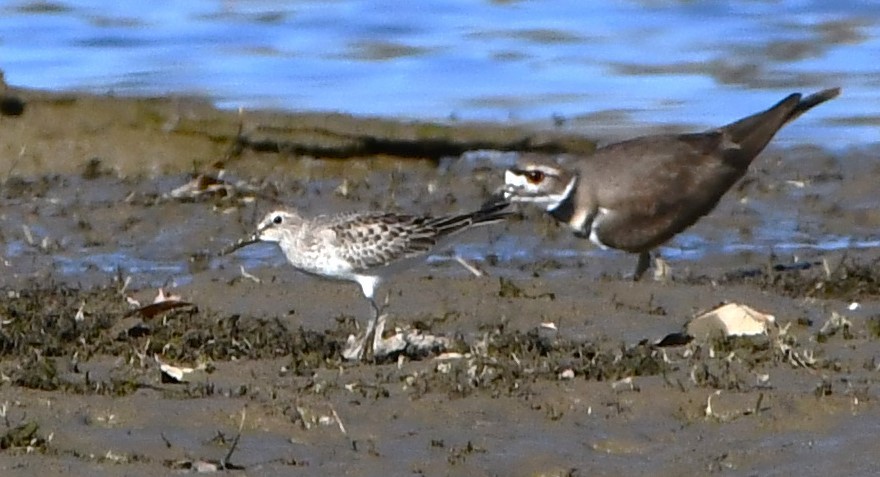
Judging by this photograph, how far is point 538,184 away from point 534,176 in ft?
0.16

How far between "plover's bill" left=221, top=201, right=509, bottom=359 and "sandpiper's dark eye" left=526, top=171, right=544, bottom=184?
1.17 metres

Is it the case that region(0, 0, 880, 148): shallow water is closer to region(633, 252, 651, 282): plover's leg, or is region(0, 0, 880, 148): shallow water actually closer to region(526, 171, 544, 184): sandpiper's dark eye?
region(633, 252, 651, 282): plover's leg

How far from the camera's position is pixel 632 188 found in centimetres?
1100

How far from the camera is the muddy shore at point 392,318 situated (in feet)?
22.6

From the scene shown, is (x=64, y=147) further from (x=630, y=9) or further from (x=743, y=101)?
(x=630, y=9)

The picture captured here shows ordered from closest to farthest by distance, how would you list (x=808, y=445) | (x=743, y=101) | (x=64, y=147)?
(x=808, y=445)
(x=64, y=147)
(x=743, y=101)

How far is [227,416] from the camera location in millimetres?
7125

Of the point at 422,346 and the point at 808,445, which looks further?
the point at 422,346

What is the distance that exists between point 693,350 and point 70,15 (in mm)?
13005

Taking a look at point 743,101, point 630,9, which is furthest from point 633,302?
point 630,9

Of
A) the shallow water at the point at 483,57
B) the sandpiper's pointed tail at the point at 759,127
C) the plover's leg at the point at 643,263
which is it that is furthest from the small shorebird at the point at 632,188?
the shallow water at the point at 483,57

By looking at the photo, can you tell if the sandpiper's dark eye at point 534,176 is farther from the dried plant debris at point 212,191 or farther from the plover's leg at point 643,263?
the dried plant debris at point 212,191

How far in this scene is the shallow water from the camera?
15781 millimetres

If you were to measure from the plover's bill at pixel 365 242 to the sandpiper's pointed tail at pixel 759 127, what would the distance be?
2.30 meters
